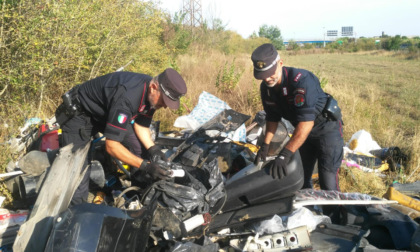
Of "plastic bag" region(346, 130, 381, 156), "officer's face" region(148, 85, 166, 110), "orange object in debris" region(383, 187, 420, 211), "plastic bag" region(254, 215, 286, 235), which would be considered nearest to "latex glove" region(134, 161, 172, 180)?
"officer's face" region(148, 85, 166, 110)

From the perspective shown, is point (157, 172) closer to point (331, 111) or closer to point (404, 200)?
point (331, 111)

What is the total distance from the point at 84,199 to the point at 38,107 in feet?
9.48

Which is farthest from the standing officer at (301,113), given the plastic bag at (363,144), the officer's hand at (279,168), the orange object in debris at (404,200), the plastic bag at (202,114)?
the plastic bag at (363,144)

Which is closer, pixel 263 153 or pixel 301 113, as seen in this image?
pixel 301 113

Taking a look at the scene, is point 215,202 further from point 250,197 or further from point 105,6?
point 105,6

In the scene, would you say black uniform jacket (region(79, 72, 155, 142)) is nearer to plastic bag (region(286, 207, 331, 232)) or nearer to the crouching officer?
the crouching officer

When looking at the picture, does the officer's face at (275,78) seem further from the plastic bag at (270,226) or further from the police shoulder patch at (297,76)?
the plastic bag at (270,226)

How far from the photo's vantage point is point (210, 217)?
278 centimetres

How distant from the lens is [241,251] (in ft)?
8.64

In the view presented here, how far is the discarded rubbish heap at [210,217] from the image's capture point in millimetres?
1796

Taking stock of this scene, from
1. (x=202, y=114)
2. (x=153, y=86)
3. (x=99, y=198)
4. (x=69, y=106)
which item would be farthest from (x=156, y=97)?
(x=202, y=114)

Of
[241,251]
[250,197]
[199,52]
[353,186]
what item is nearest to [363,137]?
[353,186]

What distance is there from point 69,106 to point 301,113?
2.17 metres

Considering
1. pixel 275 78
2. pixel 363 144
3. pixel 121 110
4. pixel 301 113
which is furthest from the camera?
pixel 363 144
